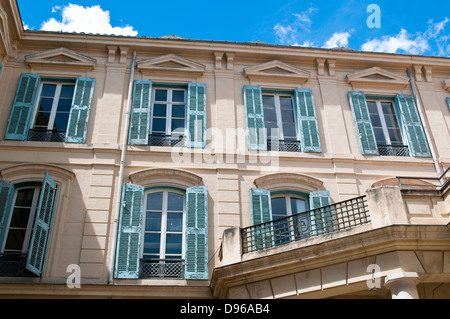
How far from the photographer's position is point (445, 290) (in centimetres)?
929

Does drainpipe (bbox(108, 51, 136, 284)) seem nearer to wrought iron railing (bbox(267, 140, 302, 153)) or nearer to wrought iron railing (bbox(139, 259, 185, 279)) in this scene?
wrought iron railing (bbox(139, 259, 185, 279))

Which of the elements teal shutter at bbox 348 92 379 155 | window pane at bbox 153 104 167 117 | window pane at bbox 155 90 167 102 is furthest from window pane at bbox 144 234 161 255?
teal shutter at bbox 348 92 379 155

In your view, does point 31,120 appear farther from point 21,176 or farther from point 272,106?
point 272,106

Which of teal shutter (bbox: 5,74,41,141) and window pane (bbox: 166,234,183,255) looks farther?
teal shutter (bbox: 5,74,41,141)

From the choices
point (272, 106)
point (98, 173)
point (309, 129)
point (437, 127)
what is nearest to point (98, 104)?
point (98, 173)

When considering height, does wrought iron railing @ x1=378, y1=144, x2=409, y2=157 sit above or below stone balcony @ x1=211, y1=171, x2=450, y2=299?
above

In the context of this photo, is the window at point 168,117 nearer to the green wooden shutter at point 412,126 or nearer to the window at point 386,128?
the window at point 386,128

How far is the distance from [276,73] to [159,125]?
143 inches

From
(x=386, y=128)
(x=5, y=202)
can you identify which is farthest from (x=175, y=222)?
(x=386, y=128)

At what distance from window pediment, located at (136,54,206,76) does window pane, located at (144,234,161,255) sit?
4.86 metres

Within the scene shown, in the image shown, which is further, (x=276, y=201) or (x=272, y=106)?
(x=272, y=106)

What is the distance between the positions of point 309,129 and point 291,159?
1.11 m

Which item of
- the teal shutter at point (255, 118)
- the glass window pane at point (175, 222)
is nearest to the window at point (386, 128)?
the teal shutter at point (255, 118)

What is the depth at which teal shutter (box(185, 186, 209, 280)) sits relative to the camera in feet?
34.7
